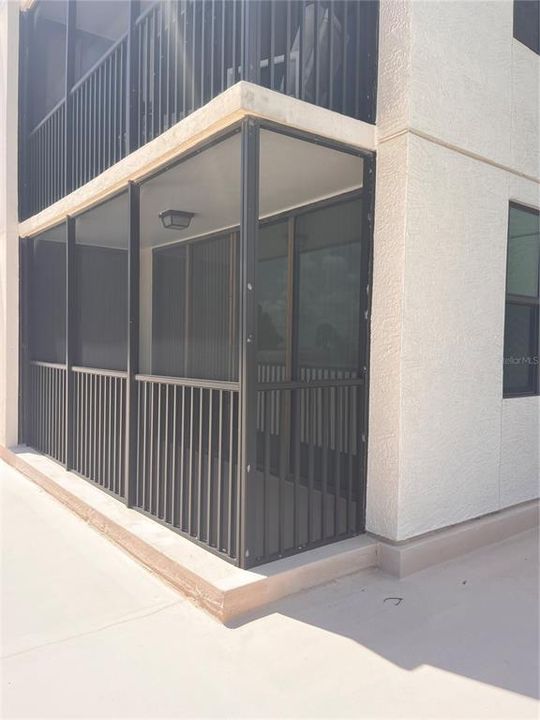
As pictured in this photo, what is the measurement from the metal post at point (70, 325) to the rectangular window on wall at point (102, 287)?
6cm

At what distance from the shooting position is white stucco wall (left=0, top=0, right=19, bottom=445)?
19.7ft

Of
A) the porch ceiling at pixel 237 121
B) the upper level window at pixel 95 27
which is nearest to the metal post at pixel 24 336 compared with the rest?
the upper level window at pixel 95 27

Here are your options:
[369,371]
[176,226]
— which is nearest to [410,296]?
[369,371]

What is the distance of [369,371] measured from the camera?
3.31 meters

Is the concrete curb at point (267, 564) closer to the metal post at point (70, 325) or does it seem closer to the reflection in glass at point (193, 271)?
the metal post at point (70, 325)

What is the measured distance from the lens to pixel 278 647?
2406 millimetres

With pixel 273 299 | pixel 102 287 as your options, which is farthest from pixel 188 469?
pixel 102 287

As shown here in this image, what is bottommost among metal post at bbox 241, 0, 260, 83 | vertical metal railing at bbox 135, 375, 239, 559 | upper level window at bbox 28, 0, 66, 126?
vertical metal railing at bbox 135, 375, 239, 559

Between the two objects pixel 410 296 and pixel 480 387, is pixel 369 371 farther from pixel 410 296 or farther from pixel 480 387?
pixel 480 387

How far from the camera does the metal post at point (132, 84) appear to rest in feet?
12.9

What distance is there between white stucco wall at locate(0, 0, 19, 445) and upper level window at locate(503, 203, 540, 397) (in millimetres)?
5118

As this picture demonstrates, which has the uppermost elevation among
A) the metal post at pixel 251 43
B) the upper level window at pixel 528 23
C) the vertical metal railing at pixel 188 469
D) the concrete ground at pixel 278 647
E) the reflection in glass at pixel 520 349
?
the upper level window at pixel 528 23

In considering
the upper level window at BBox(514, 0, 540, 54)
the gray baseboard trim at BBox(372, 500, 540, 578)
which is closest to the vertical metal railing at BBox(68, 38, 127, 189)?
the upper level window at BBox(514, 0, 540, 54)

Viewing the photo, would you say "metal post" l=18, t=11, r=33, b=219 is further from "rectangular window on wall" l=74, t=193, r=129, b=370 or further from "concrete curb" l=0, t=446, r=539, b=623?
"concrete curb" l=0, t=446, r=539, b=623
